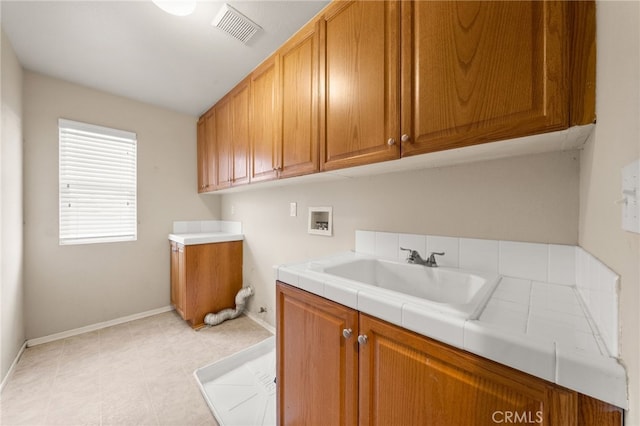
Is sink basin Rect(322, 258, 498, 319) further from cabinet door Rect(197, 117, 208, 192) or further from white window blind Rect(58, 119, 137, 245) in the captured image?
white window blind Rect(58, 119, 137, 245)

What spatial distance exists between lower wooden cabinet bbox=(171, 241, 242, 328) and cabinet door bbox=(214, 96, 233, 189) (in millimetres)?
695

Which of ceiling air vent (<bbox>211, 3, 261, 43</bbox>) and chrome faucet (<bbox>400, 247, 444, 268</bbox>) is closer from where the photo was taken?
chrome faucet (<bbox>400, 247, 444, 268</bbox>)

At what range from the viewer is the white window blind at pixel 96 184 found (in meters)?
2.17

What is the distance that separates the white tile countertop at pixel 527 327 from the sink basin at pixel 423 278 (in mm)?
114

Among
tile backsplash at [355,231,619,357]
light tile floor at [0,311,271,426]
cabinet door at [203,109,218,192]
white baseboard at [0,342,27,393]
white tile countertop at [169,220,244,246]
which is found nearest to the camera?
tile backsplash at [355,231,619,357]

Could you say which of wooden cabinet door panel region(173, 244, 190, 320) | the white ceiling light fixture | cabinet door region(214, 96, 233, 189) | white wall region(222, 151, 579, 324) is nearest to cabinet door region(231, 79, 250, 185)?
cabinet door region(214, 96, 233, 189)

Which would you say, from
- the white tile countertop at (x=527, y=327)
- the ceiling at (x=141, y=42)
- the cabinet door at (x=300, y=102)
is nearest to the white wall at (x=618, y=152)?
the white tile countertop at (x=527, y=327)

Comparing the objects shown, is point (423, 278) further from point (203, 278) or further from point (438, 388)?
point (203, 278)

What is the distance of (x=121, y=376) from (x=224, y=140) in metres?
2.02

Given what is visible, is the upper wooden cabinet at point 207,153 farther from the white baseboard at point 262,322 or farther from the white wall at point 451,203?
the white baseboard at point 262,322

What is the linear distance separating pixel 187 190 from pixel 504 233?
10.1ft

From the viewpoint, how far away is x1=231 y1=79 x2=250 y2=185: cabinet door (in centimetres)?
195

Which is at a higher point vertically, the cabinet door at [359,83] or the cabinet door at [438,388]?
the cabinet door at [359,83]

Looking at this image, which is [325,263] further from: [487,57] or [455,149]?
[487,57]
